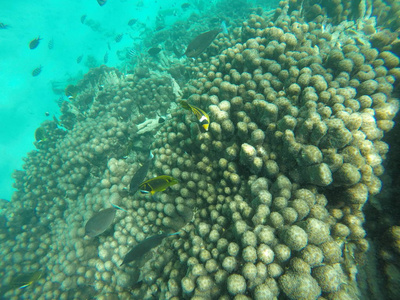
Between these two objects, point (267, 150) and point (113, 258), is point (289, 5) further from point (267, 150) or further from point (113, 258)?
point (113, 258)

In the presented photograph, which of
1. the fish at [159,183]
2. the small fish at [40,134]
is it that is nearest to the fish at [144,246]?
the fish at [159,183]

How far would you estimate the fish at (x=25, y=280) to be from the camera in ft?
13.4

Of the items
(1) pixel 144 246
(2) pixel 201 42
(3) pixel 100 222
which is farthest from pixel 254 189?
(2) pixel 201 42

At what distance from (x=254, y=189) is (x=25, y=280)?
18.7 ft

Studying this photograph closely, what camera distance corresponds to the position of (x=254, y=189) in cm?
217

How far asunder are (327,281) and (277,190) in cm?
89

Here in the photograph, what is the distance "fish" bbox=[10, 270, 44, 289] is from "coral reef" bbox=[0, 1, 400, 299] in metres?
0.20

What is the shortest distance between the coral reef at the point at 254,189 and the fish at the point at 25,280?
0.20 meters

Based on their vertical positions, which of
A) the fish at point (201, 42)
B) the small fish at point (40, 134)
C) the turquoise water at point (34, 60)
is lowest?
the fish at point (201, 42)

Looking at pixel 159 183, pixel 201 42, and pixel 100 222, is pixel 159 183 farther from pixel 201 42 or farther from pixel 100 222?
pixel 201 42

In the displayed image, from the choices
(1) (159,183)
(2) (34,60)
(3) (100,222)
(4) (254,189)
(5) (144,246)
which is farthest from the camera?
(2) (34,60)

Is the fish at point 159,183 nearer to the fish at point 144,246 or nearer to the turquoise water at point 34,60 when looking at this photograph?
the fish at point 144,246

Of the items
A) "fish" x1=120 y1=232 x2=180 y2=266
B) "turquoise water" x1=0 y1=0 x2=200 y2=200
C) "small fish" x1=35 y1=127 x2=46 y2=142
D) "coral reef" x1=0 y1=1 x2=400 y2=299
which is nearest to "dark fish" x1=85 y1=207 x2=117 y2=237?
"coral reef" x1=0 y1=1 x2=400 y2=299

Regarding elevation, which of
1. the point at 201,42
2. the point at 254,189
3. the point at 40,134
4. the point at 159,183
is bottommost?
the point at 254,189
